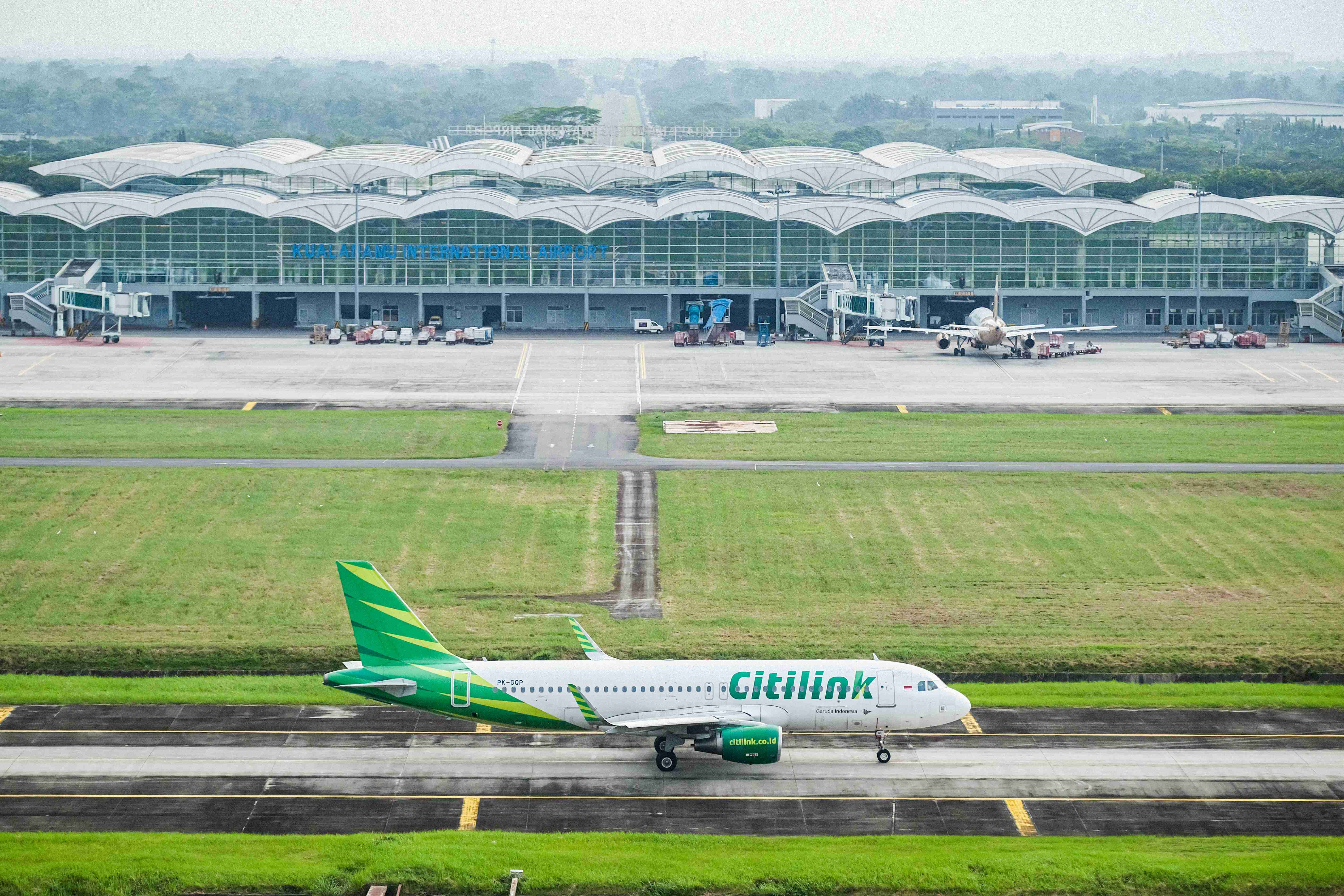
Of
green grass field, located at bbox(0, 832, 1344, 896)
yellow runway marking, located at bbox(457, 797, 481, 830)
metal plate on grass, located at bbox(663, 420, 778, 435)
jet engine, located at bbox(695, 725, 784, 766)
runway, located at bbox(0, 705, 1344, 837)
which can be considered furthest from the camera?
metal plate on grass, located at bbox(663, 420, 778, 435)

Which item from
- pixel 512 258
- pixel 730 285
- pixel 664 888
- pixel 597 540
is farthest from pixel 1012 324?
pixel 664 888

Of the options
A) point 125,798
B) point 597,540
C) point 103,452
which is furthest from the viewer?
point 103,452

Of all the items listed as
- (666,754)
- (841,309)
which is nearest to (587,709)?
(666,754)

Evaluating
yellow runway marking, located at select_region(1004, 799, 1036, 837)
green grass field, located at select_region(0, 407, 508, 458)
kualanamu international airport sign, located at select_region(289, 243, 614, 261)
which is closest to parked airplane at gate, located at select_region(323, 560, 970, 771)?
yellow runway marking, located at select_region(1004, 799, 1036, 837)

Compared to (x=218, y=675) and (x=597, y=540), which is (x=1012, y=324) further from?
(x=218, y=675)

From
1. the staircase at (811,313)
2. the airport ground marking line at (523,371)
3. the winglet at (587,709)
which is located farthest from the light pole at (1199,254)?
the winglet at (587,709)

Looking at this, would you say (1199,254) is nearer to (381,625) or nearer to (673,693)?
(673,693)

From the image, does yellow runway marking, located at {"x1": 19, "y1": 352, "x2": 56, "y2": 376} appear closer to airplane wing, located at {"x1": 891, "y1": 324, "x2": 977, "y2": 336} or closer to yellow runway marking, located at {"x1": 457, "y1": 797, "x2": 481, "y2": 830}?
airplane wing, located at {"x1": 891, "y1": 324, "x2": 977, "y2": 336}
